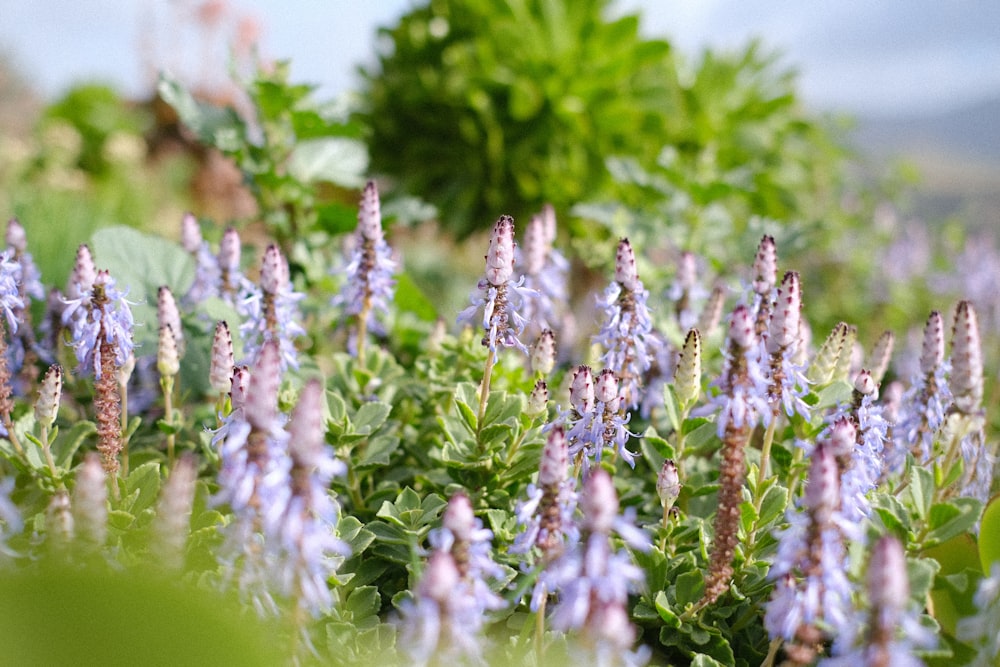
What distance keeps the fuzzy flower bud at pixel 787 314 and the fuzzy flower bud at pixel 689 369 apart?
10 centimetres

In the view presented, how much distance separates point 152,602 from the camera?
721 mm

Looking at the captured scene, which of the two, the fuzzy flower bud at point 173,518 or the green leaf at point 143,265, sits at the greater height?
the green leaf at point 143,265

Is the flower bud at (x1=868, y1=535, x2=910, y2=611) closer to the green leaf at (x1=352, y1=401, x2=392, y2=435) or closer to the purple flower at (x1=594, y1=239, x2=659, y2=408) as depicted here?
the purple flower at (x1=594, y1=239, x2=659, y2=408)

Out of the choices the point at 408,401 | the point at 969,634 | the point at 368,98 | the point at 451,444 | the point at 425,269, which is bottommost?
the point at 969,634

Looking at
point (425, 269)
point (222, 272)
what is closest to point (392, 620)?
point (222, 272)

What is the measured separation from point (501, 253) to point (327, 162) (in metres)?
1.26

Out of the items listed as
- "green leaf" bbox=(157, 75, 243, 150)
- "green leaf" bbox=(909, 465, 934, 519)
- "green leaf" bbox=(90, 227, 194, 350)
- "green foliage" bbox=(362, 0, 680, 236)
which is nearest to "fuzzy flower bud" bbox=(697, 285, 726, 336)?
"green leaf" bbox=(909, 465, 934, 519)

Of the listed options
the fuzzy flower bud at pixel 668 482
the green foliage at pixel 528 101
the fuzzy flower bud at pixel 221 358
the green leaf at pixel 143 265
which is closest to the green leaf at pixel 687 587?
the fuzzy flower bud at pixel 668 482

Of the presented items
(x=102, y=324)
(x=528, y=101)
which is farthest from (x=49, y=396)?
(x=528, y=101)

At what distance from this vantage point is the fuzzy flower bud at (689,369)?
0.99m

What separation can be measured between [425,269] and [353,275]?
8.52ft

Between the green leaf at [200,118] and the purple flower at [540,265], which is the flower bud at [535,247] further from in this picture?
the green leaf at [200,118]

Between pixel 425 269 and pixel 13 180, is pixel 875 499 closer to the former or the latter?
pixel 425 269

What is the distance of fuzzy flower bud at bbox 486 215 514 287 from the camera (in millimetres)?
1015
